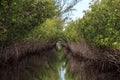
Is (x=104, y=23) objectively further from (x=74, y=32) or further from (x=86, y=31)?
(x=74, y=32)

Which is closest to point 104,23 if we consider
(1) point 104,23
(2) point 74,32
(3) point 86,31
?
(1) point 104,23

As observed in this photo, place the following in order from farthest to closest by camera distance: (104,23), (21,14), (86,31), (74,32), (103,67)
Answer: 1. (74,32)
2. (86,31)
3. (104,23)
4. (21,14)
5. (103,67)

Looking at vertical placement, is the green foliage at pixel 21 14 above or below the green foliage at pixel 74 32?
above

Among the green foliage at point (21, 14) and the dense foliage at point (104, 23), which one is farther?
the dense foliage at point (104, 23)

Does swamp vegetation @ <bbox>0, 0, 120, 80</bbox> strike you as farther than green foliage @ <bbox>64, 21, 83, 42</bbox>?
No

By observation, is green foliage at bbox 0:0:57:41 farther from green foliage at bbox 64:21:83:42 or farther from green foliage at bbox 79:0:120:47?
green foliage at bbox 64:21:83:42

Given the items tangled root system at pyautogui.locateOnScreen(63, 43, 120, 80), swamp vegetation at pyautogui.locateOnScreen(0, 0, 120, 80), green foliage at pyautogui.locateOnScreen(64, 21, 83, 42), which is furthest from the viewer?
green foliage at pyautogui.locateOnScreen(64, 21, 83, 42)

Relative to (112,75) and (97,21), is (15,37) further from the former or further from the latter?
(112,75)

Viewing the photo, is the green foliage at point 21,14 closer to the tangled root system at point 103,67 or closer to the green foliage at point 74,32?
the tangled root system at point 103,67

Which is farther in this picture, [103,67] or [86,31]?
[86,31]

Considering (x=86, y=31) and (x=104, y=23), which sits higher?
(x=104, y=23)

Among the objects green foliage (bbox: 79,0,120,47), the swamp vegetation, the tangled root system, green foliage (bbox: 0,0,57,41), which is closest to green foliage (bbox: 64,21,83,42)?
green foliage (bbox: 79,0,120,47)

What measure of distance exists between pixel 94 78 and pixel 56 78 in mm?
1470

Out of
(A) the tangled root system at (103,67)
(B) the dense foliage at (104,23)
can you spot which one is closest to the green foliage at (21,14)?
(B) the dense foliage at (104,23)
